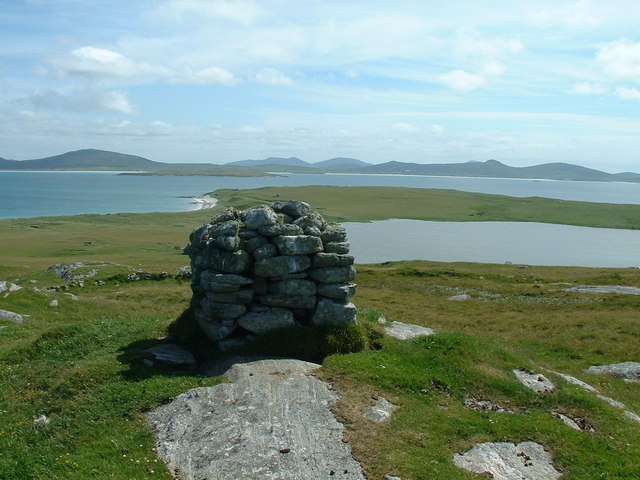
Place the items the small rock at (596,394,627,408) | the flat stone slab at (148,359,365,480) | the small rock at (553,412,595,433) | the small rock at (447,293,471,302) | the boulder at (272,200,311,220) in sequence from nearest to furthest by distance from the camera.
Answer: the flat stone slab at (148,359,365,480), the small rock at (553,412,595,433), the small rock at (596,394,627,408), the boulder at (272,200,311,220), the small rock at (447,293,471,302)

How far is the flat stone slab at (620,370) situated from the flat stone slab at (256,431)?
15044mm

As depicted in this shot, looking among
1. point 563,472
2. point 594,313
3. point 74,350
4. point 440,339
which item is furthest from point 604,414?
point 594,313

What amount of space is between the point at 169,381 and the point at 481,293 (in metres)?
37.1

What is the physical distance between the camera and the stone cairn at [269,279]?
21.5m

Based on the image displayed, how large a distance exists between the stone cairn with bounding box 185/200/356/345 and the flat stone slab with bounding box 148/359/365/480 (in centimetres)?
380

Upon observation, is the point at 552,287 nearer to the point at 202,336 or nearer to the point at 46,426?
the point at 202,336

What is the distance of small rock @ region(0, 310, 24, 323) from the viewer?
29797 mm

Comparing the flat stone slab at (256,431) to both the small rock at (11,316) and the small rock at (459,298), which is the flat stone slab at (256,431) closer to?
the small rock at (11,316)

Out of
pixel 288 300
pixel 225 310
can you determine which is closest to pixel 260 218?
pixel 288 300

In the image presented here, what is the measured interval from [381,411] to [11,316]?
955 inches

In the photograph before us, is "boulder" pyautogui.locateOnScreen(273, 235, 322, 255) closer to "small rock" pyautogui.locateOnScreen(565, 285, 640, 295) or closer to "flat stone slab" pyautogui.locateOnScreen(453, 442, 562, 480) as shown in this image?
"flat stone slab" pyautogui.locateOnScreen(453, 442, 562, 480)

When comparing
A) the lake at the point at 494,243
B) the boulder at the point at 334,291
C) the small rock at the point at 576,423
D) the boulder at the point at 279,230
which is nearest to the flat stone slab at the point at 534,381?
the small rock at the point at 576,423

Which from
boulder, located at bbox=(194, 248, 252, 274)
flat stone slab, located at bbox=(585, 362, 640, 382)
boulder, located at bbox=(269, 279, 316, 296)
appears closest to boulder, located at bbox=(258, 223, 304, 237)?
boulder, located at bbox=(194, 248, 252, 274)

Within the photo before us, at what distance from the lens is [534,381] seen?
1939 centimetres
